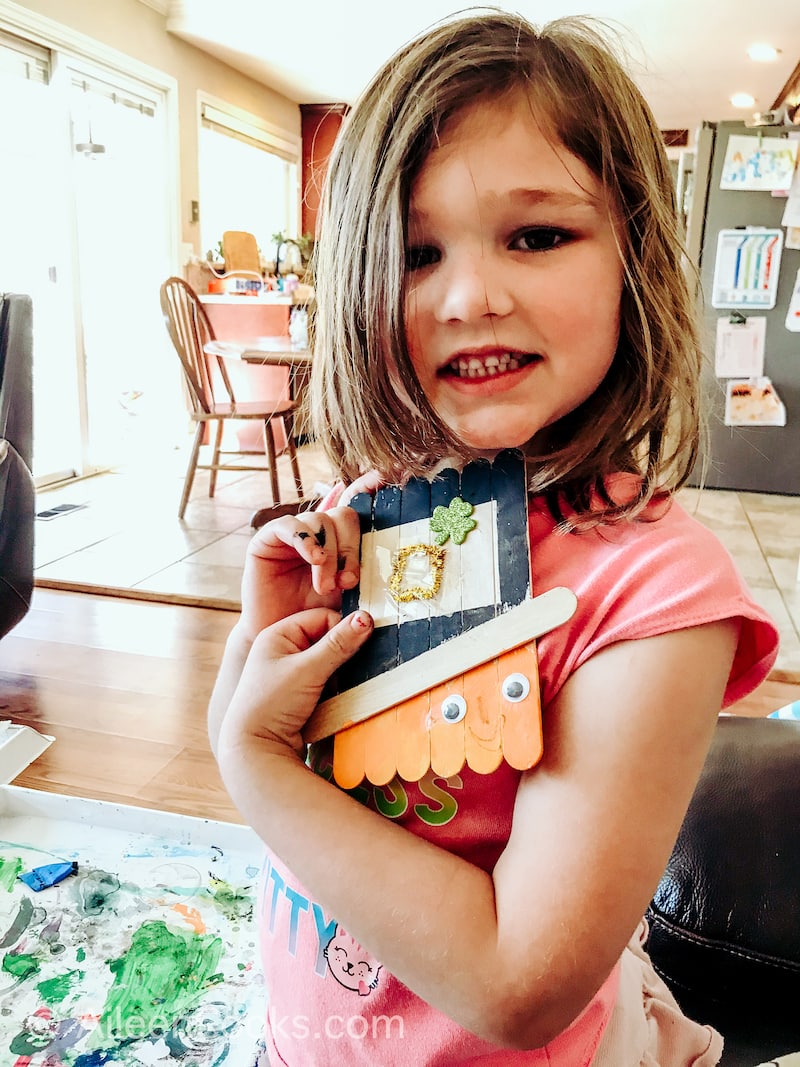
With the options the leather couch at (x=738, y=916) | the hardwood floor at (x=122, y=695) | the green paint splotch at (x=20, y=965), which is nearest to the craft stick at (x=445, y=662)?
the leather couch at (x=738, y=916)

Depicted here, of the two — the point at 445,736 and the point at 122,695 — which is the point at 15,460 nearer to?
the point at 122,695

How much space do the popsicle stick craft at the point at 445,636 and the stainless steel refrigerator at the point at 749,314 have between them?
3240 millimetres

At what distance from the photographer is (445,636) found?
536 mm

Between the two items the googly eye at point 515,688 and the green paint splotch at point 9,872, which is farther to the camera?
the green paint splotch at point 9,872

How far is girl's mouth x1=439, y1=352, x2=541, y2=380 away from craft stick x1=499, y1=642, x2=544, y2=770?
0.58 ft

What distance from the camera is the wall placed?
3908 mm

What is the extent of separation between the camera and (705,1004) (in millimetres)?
725

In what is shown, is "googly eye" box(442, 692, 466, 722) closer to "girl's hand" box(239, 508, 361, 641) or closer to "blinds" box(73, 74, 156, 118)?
"girl's hand" box(239, 508, 361, 641)

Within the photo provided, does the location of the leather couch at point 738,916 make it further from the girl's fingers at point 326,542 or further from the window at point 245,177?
the window at point 245,177

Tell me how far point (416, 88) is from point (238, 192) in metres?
5.96

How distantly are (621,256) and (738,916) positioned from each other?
0.56 metres

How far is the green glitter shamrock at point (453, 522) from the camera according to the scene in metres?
0.56

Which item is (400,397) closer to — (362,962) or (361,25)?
(362,962)

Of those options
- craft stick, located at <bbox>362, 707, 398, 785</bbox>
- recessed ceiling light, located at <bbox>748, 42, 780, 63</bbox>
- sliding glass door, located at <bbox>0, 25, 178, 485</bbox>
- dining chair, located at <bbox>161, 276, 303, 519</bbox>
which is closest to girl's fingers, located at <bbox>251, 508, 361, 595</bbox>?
craft stick, located at <bbox>362, 707, 398, 785</bbox>
